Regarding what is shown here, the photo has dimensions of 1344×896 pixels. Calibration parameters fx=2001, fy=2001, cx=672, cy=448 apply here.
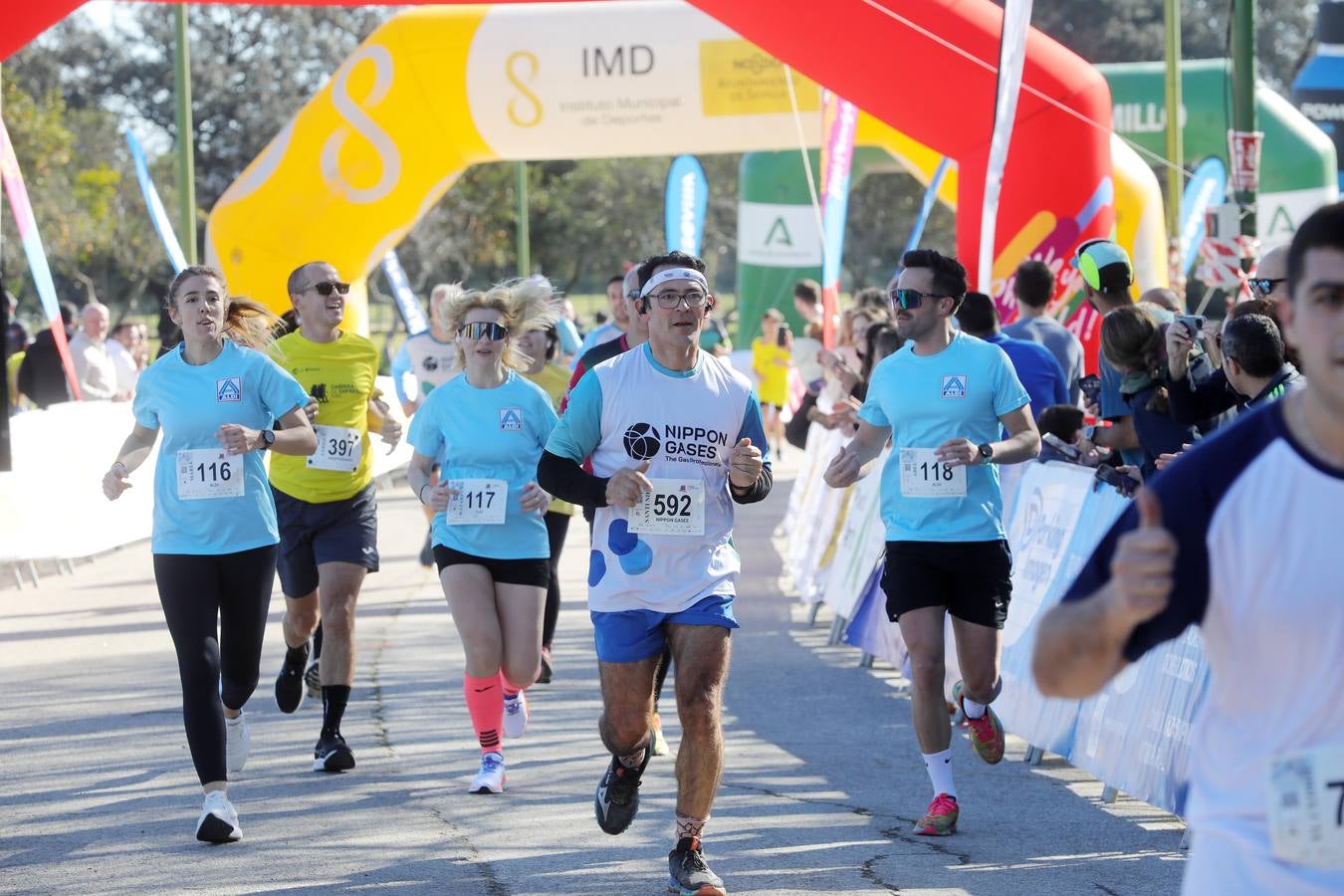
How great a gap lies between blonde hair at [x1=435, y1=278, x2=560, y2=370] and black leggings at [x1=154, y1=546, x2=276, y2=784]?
4.31ft

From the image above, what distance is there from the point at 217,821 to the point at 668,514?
1.89 metres

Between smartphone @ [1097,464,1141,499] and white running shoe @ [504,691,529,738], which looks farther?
white running shoe @ [504,691,529,738]

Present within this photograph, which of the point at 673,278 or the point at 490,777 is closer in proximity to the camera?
the point at 673,278

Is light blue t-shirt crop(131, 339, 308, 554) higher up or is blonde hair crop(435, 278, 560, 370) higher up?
blonde hair crop(435, 278, 560, 370)

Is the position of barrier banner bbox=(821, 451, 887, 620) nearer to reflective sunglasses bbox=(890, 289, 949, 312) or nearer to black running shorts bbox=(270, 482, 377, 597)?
black running shorts bbox=(270, 482, 377, 597)

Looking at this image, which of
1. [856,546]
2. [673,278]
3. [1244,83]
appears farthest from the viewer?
[1244,83]

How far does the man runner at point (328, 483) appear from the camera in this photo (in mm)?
8141

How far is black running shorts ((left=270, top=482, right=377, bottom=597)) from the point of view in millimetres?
8211

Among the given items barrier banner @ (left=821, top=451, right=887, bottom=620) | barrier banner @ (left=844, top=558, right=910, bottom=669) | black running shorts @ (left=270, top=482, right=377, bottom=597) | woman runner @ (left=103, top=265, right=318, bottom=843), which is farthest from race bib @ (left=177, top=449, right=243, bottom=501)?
barrier banner @ (left=821, top=451, right=887, bottom=620)

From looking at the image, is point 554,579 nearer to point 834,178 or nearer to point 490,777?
point 490,777

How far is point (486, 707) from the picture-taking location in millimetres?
7371

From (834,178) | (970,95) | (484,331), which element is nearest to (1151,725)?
(484,331)

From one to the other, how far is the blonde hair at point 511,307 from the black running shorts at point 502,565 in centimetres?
82

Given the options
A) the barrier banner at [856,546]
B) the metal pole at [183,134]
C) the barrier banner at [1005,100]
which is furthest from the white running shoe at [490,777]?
the metal pole at [183,134]
